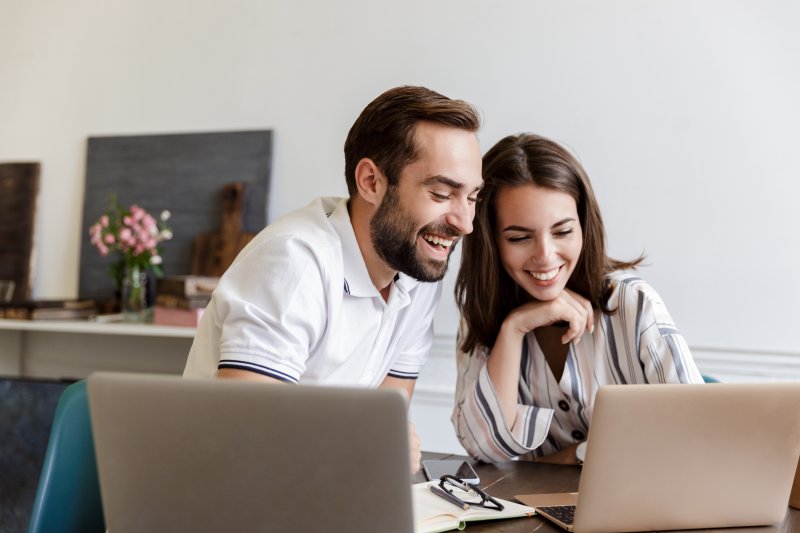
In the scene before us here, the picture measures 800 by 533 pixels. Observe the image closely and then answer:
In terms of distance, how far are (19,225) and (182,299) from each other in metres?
1.13

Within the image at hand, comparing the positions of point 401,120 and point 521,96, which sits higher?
point 521,96

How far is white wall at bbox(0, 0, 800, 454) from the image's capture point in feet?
8.07

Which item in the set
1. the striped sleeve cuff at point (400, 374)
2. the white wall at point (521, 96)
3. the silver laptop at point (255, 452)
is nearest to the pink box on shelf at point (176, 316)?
the white wall at point (521, 96)

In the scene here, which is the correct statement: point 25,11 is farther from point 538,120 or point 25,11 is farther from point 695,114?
point 695,114

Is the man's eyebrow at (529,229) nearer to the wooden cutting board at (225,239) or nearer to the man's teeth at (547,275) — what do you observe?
the man's teeth at (547,275)

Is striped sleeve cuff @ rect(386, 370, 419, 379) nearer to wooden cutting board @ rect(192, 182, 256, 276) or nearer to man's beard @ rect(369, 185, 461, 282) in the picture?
man's beard @ rect(369, 185, 461, 282)

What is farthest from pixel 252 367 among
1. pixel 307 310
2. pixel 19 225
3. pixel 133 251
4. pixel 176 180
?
pixel 19 225

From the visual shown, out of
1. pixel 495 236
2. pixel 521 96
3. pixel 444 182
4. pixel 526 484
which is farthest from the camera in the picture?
pixel 521 96

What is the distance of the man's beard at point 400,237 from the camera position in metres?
1.62

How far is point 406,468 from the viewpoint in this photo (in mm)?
839

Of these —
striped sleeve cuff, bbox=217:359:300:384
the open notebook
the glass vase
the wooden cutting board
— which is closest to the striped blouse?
the open notebook

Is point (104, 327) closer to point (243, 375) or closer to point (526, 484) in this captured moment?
point (243, 375)

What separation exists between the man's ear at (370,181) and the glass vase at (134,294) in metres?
1.65

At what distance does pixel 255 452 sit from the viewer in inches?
33.8
